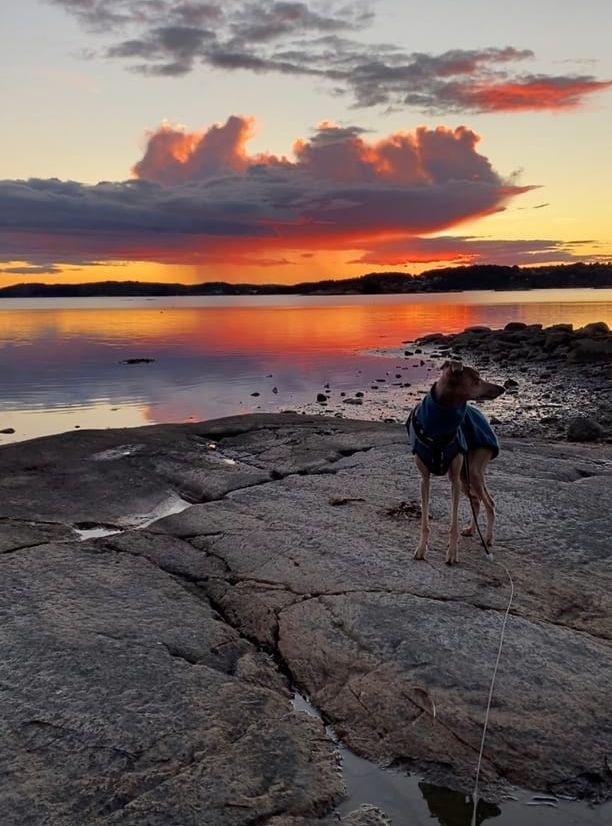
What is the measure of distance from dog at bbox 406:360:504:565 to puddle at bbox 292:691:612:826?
8.73 feet

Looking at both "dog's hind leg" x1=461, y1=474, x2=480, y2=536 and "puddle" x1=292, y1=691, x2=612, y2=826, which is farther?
"dog's hind leg" x1=461, y1=474, x2=480, y2=536

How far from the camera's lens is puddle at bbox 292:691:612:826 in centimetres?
369

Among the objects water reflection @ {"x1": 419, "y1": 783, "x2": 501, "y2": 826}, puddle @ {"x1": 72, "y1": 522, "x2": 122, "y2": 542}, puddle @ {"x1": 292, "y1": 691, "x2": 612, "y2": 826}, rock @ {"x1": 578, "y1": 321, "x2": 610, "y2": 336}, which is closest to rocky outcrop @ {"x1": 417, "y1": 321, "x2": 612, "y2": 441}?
rock @ {"x1": 578, "y1": 321, "x2": 610, "y2": 336}

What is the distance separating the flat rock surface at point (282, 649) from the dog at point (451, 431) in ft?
1.45

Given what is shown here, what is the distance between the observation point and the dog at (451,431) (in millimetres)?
6156

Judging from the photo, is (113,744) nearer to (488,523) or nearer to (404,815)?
(404,815)

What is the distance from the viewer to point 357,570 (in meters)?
6.23

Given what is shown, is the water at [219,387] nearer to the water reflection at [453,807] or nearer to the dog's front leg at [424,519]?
the water reflection at [453,807]

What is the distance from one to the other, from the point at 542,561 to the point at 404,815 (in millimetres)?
3402

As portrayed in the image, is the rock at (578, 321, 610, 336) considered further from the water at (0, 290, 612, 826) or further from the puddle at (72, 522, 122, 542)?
the puddle at (72, 522, 122, 542)

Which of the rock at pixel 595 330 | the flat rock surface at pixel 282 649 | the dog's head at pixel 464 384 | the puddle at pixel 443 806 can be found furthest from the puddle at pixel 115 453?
the rock at pixel 595 330

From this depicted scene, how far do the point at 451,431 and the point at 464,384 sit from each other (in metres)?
0.46

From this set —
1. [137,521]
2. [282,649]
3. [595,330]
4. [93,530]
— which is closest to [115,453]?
[137,521]

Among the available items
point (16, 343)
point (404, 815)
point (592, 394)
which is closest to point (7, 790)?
point (404, 815)
